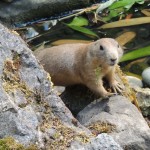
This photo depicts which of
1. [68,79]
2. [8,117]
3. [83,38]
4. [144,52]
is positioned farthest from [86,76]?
[83,38]

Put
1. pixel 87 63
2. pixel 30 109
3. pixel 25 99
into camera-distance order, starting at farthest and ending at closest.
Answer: pixel 87 63 < pixel 25 99 < pixel 30 109

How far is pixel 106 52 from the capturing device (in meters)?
6.49

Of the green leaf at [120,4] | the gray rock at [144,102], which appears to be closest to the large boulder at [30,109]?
the gray rock at [144,102]

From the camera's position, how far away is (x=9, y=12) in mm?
11711

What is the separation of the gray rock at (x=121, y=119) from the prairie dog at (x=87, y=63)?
299 mm

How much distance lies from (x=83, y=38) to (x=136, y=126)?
5.02 metres

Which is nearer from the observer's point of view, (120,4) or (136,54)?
(136,54)

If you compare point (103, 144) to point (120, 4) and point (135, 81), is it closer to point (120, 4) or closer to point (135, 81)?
point (135, 81)

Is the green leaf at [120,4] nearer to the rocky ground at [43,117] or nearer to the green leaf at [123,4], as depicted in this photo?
the green leaf at [123,4]

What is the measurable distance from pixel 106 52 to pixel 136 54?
3.13 metres

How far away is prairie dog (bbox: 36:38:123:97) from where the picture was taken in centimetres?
657

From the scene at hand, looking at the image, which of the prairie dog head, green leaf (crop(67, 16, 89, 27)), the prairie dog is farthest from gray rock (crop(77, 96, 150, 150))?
green leaf (crop(67, 16, 89, 27))

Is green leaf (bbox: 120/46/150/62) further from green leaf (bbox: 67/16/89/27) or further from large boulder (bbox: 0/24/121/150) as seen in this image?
large boulder (bbox: 0/24/121/150)

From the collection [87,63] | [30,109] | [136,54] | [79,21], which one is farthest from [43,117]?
[79,21]
